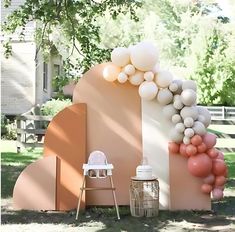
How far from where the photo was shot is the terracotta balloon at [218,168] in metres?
6.41

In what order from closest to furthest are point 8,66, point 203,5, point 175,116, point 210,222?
point 210,222
point 175,116
point 8,66
point 203,5

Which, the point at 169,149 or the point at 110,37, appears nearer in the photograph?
the point at 169,149

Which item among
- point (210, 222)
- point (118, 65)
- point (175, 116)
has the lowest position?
point (210, 222)

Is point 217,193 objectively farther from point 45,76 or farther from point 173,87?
point 45,76

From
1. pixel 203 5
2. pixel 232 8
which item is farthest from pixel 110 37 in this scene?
pixel 232 8

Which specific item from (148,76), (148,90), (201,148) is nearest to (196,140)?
(201,148)

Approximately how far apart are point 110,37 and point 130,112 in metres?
33.9

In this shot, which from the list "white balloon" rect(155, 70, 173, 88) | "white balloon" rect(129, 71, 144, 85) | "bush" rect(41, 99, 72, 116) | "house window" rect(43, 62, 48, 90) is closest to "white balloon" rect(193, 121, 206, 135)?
"white balloon" rect(155, 70, 173, 88)

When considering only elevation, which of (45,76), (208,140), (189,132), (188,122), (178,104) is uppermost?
(45,76)

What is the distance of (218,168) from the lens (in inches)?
253

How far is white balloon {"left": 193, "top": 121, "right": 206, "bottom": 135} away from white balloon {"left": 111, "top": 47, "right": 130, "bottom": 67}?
1.22 m

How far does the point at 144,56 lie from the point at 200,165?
158 cm

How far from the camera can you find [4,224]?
18.3 ft

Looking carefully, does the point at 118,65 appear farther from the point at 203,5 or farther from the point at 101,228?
the point at 203,5
